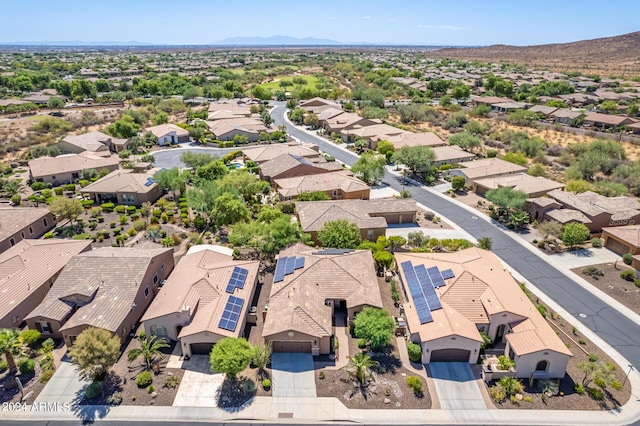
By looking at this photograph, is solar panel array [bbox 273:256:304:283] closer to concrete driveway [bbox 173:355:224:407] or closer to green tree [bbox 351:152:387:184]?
concrete driveway [bbox 173:355:224:407]

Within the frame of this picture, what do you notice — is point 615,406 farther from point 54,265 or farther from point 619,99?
point 619,99

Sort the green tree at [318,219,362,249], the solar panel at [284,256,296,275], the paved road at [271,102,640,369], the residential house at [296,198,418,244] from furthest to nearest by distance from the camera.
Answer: the residential house at [296,198,418,244] → the green tree at [318,219,362,249] → the solar panel at [284,256,296,275] → the paved road at [271,102,640,369]

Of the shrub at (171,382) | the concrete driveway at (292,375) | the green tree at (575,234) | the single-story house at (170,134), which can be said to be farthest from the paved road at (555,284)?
the single-story house at (170,134)

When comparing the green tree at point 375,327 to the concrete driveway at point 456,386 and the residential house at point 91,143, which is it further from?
the residential house at point 91,143

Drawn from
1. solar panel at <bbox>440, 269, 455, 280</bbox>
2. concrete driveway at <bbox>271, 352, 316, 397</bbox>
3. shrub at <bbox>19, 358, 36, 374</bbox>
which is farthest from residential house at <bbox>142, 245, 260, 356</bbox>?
solar panel at <bbox>440, 269, 455, 280</bbox>

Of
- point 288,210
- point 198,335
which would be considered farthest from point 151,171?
point 198,335

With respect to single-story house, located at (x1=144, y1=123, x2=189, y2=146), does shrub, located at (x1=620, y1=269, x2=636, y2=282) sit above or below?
below

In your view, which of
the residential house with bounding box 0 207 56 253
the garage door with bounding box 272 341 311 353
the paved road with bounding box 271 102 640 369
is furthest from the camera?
the residential house with bounding box 0 207 56 253
